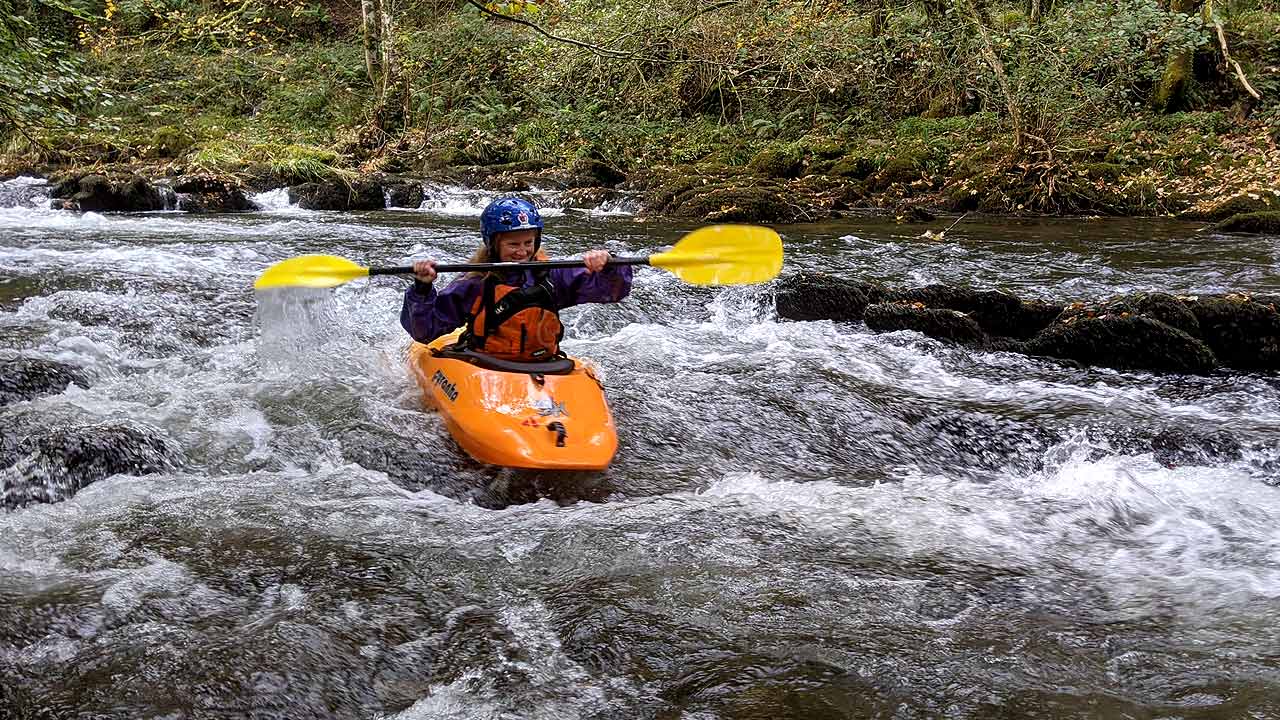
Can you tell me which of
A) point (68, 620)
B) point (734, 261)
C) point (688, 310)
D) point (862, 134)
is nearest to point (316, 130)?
point (862, 134)

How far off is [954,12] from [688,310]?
23.4ft

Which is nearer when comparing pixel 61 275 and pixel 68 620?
pixel 68 620

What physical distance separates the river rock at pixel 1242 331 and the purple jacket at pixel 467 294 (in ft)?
9.42

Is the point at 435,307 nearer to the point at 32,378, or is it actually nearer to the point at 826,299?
the point at 32,378

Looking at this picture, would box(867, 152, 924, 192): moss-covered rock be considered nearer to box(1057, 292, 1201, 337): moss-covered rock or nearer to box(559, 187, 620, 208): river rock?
box(559, 187, 620, 208): river rock

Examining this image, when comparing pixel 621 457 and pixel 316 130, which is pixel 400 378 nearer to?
pixel 621 457

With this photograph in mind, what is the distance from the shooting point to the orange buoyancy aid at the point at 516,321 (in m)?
4.13

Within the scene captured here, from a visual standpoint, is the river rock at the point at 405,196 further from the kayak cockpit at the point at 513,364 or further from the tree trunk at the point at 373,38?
the kayak cockpit at the point at 513,364

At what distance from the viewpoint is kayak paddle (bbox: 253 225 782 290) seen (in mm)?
4258

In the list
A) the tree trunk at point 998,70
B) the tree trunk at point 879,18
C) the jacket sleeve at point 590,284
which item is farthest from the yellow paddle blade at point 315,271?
the tree trunk at point 879,18

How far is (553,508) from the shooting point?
336 cm

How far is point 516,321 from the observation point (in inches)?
163

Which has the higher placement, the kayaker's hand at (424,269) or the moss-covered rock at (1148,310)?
the kayaker's hand at (424,269)

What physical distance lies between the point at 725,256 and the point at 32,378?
298cm
